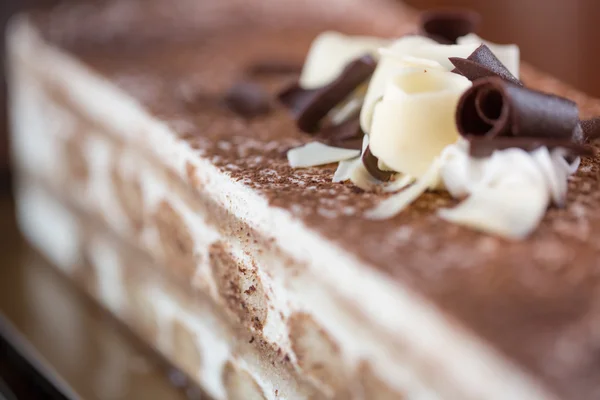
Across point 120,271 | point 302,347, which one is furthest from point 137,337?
point 302,347

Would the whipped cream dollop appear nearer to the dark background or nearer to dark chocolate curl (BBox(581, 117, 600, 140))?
dark chocolate curl (BBox(581, 117, 600, 140))

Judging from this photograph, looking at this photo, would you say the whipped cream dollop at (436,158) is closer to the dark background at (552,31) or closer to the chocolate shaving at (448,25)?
the chocolate shaving at (448,25)

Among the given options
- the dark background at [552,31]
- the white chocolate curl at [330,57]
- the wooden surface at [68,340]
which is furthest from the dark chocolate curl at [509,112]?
the dark background at [552,31]

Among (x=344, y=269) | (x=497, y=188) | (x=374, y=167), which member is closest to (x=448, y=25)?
(x=374, y=167)

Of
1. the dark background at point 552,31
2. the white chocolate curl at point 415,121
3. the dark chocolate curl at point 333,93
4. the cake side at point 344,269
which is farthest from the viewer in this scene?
the dark background at point 552,31

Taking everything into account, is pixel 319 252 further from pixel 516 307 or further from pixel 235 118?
pixel 235 118

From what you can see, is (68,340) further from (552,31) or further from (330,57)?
(552,31)
